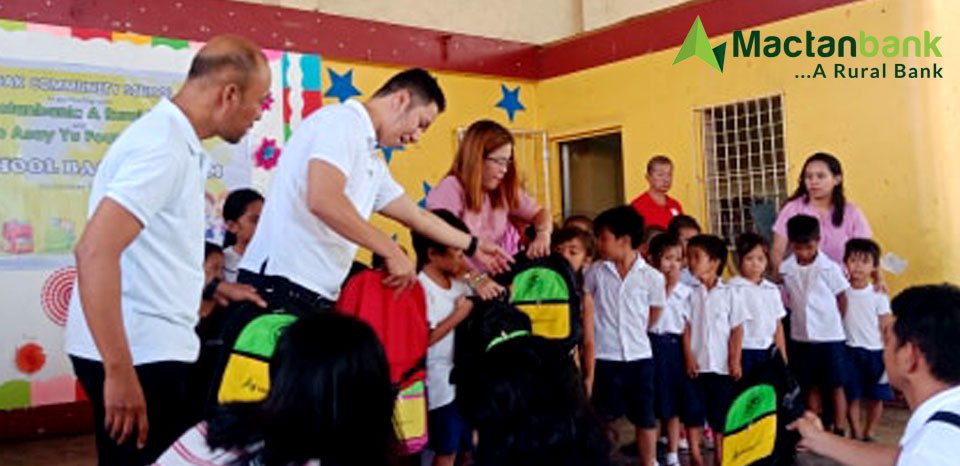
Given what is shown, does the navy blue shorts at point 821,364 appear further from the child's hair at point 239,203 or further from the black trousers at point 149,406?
the black trousers at point 149,406

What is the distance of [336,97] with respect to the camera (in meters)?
6.55

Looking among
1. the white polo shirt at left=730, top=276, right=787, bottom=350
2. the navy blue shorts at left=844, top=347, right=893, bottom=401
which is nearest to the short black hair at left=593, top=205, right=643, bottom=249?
the white polo shirt at left=730, top=276, right=787, bottom=350

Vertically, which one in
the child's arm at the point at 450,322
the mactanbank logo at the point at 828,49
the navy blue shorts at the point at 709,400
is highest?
the mactanbank logo at the point at 828,49

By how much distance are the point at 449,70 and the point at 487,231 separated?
3.81m

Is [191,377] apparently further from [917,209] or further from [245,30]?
[917,209]

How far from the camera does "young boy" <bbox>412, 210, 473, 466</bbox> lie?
3.49 m

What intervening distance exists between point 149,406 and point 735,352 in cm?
315

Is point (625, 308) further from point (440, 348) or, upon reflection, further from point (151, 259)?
point (151, 259)

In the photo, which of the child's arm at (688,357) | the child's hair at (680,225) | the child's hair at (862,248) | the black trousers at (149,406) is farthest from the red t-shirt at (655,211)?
the black trousers at (149,406)

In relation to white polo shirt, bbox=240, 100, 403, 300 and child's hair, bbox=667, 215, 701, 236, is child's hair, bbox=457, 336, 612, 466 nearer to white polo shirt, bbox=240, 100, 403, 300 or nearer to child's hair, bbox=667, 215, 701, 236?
white polo shirt, bbox=240, 100, 403, 300

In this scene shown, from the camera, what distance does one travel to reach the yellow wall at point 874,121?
559 centimetres

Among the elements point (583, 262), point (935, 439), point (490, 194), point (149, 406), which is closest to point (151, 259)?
point (149, 406)

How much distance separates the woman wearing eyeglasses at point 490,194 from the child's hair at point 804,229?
199cm

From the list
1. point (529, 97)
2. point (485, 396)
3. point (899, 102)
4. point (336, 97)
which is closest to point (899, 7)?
point (899, 102)
